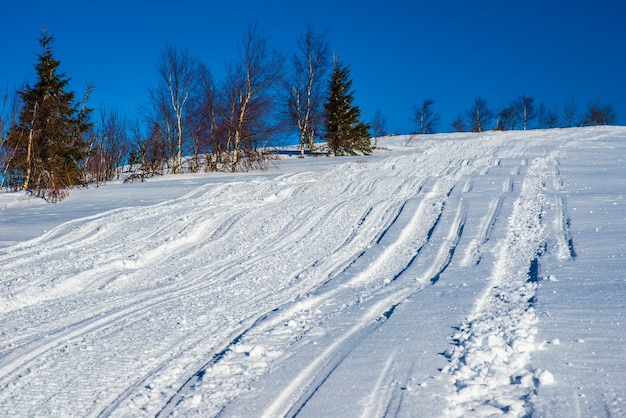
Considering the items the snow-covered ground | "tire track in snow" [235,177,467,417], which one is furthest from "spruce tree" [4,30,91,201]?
"tire track in snow" [235,177,467,417]

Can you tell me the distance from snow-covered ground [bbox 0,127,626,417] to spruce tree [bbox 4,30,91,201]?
6024 millimetres

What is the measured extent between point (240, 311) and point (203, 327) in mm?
444

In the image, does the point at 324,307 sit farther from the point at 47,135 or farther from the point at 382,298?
the point at 47,135

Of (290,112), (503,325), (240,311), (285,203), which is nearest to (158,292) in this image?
(240,311)

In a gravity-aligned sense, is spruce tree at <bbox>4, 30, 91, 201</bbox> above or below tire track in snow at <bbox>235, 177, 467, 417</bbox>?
above

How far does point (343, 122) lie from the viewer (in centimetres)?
2948

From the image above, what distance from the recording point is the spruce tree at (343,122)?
28688 mm

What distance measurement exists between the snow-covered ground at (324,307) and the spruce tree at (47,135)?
602cm

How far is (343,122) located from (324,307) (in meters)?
25.9

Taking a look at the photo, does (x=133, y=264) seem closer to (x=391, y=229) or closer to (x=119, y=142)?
(x=391, y=229)

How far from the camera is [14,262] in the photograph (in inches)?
242

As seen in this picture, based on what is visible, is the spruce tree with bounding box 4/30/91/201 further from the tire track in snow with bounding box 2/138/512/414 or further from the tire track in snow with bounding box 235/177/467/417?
the tire track in snow with bounding box 235/177/467/417

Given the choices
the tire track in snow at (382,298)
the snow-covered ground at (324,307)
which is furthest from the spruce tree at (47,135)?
the tire track in snow at (382,298)

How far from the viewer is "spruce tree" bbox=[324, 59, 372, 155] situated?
2869cm
